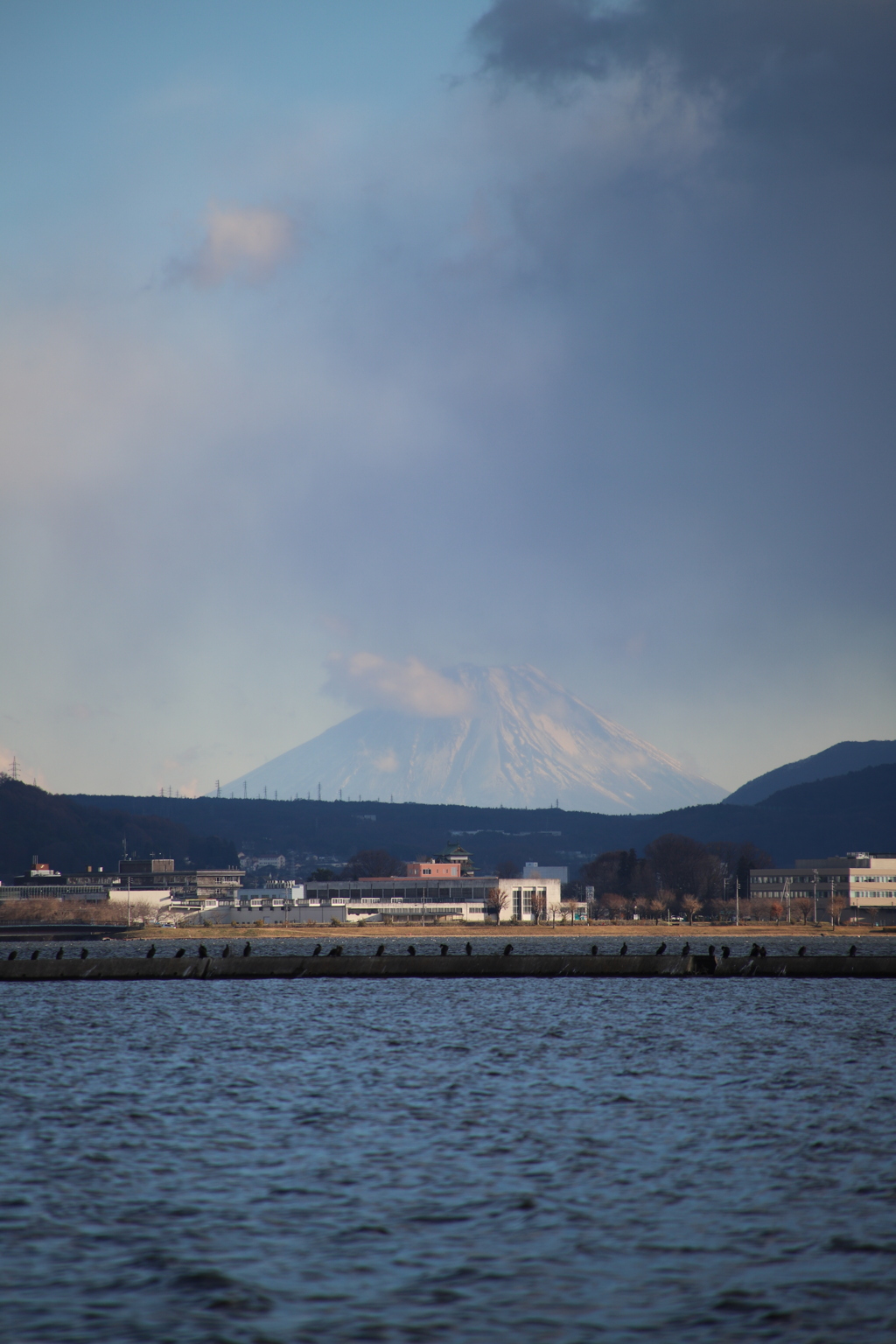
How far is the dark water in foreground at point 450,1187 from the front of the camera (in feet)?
71.8

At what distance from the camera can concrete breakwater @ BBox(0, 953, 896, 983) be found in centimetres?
9725

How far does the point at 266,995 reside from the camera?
287 ft

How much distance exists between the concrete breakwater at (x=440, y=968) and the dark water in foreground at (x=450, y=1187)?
35.7m

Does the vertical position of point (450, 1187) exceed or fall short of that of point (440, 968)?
it exceeds it

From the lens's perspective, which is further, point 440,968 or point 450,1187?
point 440,968

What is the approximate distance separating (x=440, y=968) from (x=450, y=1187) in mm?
69302

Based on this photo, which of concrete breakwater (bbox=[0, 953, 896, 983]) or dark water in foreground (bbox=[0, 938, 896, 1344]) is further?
concrete breakwater (bbox=[0, 953, 896, 983])

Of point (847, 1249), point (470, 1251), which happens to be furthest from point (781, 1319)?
point (470, 1251)

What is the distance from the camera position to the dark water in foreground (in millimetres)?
21891

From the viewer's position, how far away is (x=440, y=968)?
9912 centimetres

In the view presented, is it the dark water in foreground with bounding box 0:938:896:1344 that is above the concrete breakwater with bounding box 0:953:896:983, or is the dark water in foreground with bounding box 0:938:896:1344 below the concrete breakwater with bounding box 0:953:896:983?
above

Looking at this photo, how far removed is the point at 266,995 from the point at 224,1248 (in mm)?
63017

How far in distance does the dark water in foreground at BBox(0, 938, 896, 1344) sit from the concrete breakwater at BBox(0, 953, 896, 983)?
1404 inches

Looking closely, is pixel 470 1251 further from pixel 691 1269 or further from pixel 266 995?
pixel 266 995
